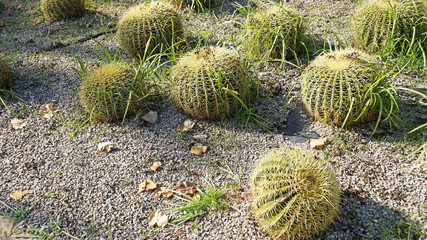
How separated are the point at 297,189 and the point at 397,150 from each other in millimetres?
1239

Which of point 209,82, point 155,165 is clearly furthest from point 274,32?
point 155,165

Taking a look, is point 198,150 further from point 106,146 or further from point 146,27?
point 146,27

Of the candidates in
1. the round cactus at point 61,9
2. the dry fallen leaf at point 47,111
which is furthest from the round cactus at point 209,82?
the round cactus at point 61,9

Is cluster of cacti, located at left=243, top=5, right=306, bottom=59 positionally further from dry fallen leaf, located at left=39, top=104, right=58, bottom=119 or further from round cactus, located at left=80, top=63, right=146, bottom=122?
dry fallen leaf, located at left=39, top=104, right=58, bottom=119

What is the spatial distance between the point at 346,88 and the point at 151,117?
5.41ft

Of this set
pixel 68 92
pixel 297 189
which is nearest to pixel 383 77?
pixel 297 189

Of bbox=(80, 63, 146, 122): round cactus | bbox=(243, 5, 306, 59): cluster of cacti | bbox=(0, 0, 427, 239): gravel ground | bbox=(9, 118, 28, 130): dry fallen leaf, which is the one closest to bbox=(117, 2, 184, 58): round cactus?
bbox=(0, 0, 427, 239): gravel ground

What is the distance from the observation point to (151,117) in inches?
130

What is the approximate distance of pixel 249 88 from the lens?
3.43m

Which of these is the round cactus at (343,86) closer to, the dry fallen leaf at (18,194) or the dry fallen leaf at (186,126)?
the dry fallen leaf at (186,126)

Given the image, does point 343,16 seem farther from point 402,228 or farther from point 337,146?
point 402,228

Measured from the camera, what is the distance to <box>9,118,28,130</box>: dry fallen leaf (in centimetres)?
331

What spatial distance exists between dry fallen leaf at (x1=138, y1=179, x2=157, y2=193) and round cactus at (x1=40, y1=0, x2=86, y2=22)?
3234mm

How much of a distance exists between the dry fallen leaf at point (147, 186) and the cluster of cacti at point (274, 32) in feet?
5.59
